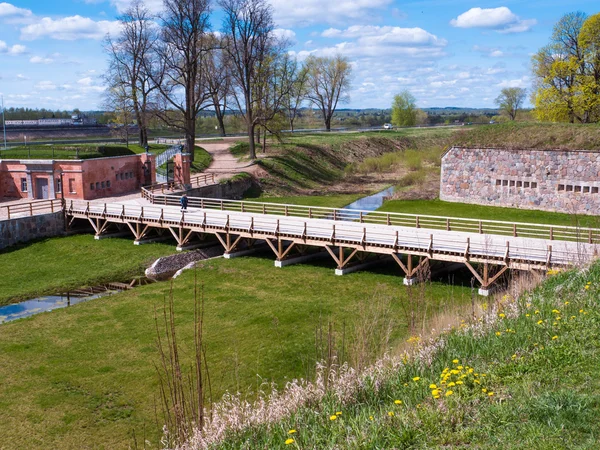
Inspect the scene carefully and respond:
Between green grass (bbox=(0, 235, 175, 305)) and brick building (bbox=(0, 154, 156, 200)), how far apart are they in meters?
5.91

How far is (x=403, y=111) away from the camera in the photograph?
116062 millimetres

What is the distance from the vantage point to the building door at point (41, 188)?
38312 millimetres

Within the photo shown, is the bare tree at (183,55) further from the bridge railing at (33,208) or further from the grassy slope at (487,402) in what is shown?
the grassy slope at (487,402)

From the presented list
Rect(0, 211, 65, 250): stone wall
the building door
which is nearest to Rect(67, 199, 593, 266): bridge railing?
Rect(0, 211, 65, 250): stone wall

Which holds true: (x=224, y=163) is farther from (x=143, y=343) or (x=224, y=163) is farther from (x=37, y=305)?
(x=143, y=343)

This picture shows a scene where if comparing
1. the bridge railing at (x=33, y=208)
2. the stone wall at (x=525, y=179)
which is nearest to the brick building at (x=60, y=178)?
the bridge railing at (x=33, y=208)

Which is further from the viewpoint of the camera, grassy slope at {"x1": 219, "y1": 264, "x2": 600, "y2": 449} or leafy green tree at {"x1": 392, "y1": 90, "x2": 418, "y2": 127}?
leafy green tree at {"x1": 392, "y1": 90, "x2": 418, "y2": 127}

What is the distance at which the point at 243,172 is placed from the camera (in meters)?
51.0

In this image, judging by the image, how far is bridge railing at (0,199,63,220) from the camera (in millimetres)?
32781

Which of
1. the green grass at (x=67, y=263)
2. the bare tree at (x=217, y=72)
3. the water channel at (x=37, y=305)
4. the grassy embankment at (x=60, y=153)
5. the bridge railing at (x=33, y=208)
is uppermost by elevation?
the bare tree at (x=217, y=72)

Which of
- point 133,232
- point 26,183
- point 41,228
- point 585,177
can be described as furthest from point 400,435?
point 26,183

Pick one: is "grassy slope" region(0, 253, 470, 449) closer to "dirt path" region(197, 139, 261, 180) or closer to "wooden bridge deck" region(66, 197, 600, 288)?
"wooden bridge deck" region(66, 197, 600, 288)

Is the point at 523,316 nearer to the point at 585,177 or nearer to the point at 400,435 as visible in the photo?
the point at 400,435

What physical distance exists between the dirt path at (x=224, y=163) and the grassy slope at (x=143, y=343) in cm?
2502
